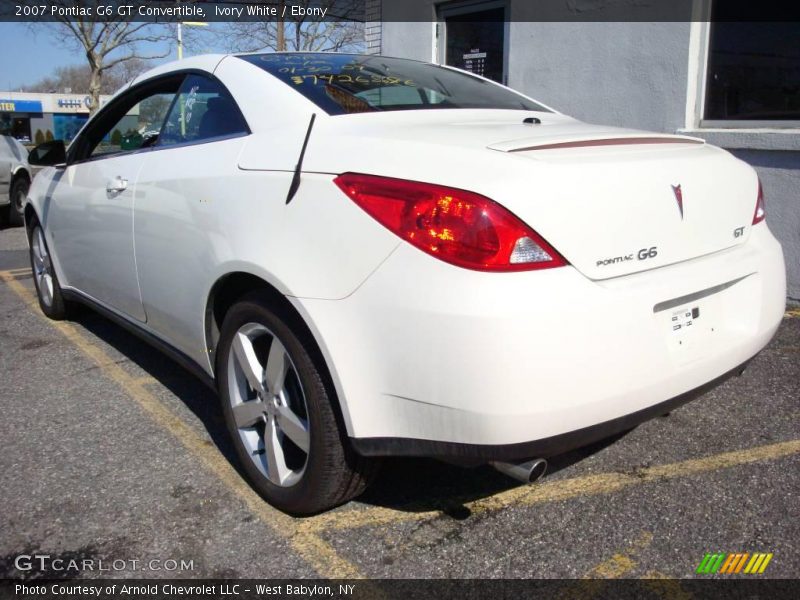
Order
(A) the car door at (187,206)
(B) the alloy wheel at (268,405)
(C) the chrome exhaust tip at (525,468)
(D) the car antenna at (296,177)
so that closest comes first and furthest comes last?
(C) the chrome exhaust tip at (525,468), (D) the car antenna at (296,177), (B) the alloy wheel at (268,405), (A) the car door at (187,206)

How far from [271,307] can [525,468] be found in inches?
37.8

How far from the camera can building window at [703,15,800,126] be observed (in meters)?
5.83

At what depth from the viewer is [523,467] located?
2.15 meters

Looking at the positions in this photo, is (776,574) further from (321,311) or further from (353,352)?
(321,311)

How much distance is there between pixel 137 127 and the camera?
3.91 m

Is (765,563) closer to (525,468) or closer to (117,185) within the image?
(525,468)

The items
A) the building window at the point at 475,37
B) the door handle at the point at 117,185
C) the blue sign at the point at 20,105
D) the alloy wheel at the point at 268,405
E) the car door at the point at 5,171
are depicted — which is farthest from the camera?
the blue sign at the point at 20,105

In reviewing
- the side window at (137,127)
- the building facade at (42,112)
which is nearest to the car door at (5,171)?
the side window at (137,127)

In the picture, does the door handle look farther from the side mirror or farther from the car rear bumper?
the car rear bumper

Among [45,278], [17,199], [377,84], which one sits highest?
[377,84]

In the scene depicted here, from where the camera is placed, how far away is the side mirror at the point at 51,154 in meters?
4.39

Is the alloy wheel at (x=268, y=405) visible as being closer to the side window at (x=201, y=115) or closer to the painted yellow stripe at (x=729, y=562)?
the side window at (x=201, y=115)

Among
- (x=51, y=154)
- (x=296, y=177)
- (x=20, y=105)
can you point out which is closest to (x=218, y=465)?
(x=296, y=177)
